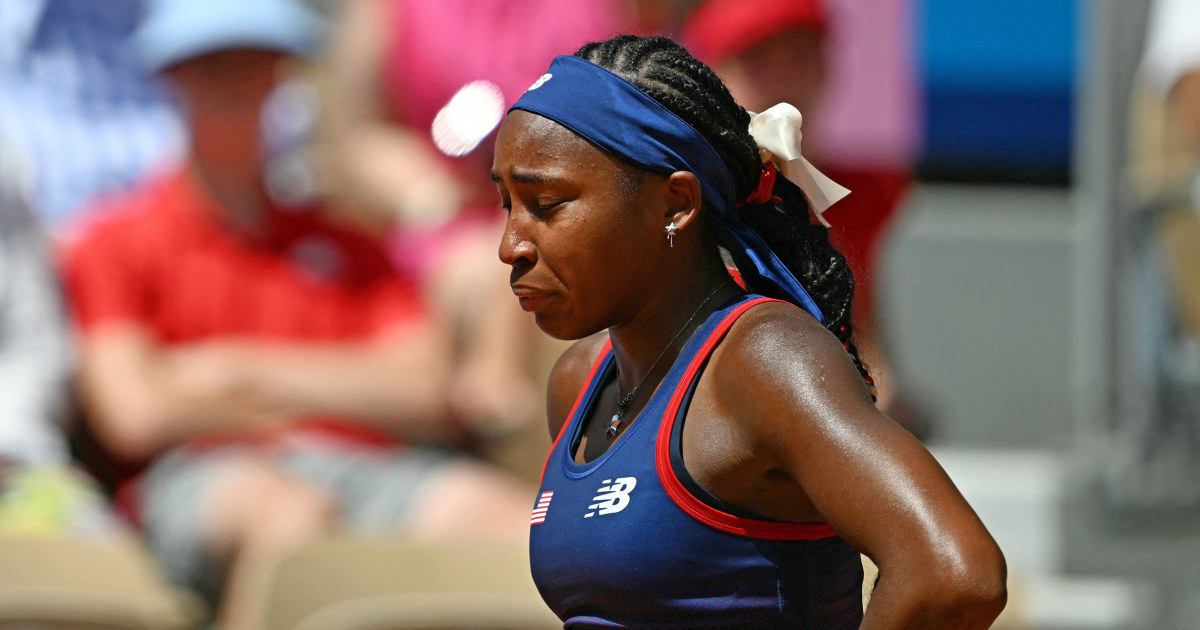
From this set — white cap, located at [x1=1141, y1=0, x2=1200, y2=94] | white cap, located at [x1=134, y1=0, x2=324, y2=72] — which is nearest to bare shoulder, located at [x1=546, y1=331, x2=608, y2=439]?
white cap, located at [x1=134, y1=0, x2=324, y2=72]

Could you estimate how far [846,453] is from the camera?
1540 millimetres

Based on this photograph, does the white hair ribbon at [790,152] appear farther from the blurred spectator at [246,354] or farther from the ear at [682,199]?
the blurred spectator at [246,354]

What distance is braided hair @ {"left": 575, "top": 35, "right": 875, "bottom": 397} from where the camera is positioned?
1.79 metres

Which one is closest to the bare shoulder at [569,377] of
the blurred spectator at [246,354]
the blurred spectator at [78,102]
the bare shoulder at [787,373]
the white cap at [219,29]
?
the bare shoulder at [787,373]

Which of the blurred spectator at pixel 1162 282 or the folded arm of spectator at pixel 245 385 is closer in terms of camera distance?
the folded arm of spectator at pixel 245 385

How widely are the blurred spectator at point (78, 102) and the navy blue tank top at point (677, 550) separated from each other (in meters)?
3.53

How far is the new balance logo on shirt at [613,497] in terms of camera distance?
1722 mm

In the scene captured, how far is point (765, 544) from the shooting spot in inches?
66.9

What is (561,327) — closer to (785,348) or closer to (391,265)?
(785,348)

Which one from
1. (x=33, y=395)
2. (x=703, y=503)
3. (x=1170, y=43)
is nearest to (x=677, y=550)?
(x=703, y=503)

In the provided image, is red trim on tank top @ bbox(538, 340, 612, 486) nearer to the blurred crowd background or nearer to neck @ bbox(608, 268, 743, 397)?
neck @ bbox(608, 268, 743, 397)

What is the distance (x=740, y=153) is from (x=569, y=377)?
0.52 m

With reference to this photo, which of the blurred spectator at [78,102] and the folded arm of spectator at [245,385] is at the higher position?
the blurred spectator at [78,102]

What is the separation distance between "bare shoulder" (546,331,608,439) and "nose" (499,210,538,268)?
0.40 m
